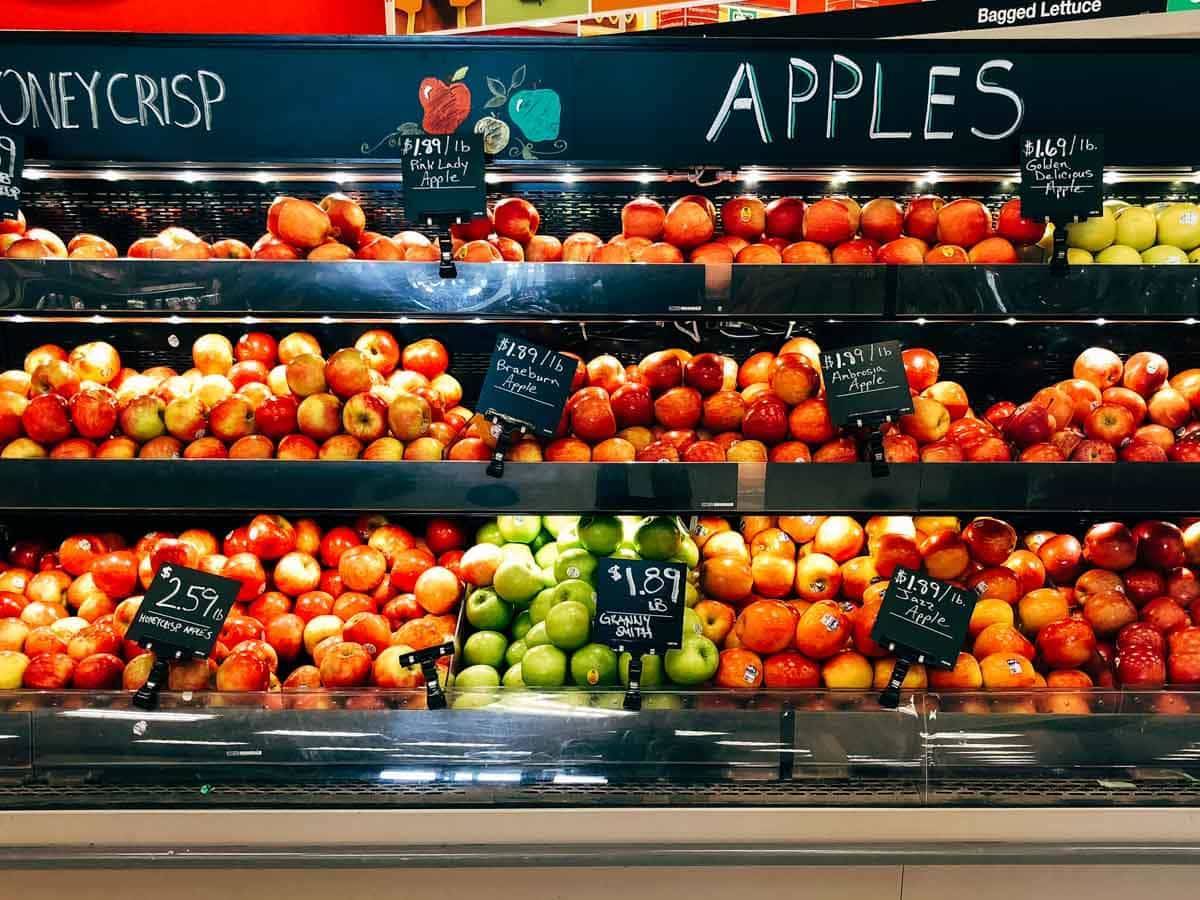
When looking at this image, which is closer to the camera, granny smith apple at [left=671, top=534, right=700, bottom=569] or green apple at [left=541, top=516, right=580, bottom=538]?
granny smith apple at [left=671, top=534, right=700, bottom=569]

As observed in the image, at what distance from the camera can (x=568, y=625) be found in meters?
2.34

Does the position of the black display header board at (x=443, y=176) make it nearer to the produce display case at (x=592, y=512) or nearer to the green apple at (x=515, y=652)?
the produce display case at (x=592, y=512)

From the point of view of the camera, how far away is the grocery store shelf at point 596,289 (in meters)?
2.22

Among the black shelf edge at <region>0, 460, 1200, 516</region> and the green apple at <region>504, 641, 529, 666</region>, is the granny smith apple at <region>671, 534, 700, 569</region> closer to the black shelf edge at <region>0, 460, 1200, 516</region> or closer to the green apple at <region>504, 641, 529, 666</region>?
the black shelf edge at <region>0, 460, 1200, 516</region>

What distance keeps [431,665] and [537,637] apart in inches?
13.6

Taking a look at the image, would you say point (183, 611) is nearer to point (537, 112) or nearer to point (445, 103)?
point (445, 103)

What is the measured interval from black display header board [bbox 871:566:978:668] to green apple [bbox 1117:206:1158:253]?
1226 millimetres

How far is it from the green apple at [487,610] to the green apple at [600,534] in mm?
314

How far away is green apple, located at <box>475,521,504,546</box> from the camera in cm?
276

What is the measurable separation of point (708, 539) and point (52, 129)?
2.29m

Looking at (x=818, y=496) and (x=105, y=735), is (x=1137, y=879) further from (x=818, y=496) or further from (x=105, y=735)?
(x=105, y=735)

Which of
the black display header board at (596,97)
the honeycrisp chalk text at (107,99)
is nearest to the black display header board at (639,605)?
the black display header board at (596,97)

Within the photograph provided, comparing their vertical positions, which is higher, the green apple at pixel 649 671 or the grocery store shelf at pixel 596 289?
the grocery store shelf at pixel 596 289

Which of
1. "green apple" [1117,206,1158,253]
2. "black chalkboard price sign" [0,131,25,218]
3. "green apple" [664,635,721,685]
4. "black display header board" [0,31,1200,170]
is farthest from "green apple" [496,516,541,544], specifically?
"green apple" [1117,206,1158,253]
